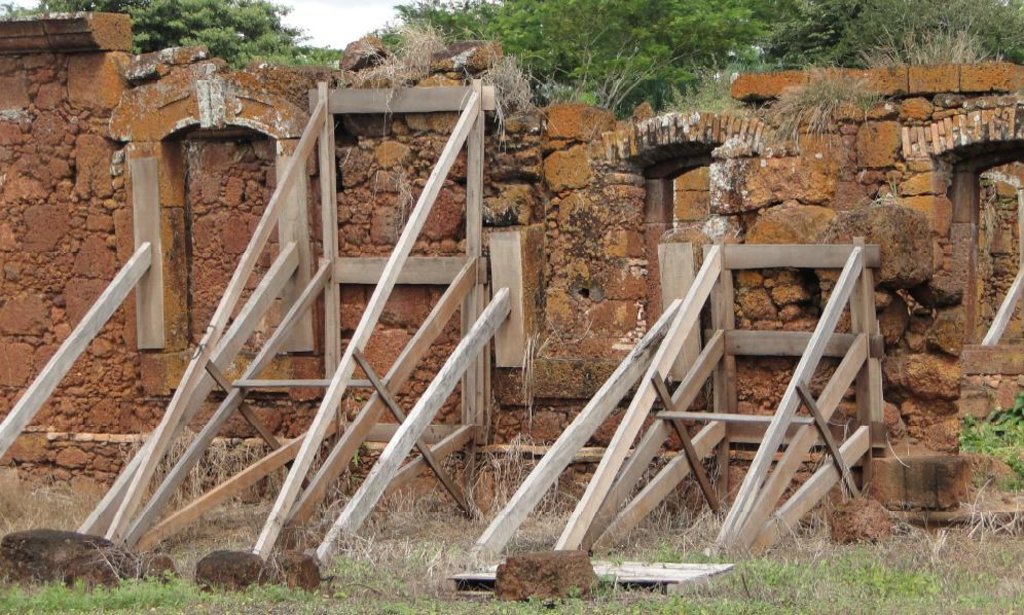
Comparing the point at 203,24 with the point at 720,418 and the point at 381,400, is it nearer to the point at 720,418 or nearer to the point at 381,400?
the point at 381,400

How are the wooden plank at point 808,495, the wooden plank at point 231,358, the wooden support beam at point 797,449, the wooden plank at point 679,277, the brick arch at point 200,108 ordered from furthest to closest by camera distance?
the brick arch at point 200,108 → the wooden plank at point 679,277 → the wooden plank at point 231,358 → the wooden plank at point 808,495 → the wooden support beam at point 797,449

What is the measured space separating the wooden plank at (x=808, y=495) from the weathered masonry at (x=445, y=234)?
168 mm

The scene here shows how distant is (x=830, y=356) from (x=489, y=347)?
7.54ft

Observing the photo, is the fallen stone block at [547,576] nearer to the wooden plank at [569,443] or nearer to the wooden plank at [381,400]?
the wooden plank at [569,443]

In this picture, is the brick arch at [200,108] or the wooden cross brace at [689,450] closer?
the wooden cross brace at [689,450]

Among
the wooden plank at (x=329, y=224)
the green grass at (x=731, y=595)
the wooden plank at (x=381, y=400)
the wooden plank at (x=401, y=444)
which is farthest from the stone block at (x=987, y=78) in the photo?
the wooden plank at (x=329, y=224)

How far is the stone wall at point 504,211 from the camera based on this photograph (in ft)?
35.4

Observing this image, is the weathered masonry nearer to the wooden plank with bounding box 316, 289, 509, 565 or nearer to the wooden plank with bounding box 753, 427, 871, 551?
the wooden plank with bounding box 753, 427, 871, 551

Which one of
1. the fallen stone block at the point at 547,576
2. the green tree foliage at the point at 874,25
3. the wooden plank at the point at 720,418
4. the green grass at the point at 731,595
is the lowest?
the green grass at the point at 731,595

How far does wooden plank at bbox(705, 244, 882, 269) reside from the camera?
10461 millimetres

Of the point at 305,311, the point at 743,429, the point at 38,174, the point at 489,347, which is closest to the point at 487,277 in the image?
the point at 489,347

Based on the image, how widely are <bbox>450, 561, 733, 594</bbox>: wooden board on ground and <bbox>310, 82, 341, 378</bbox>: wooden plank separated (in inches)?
128

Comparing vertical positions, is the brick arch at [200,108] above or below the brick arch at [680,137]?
above

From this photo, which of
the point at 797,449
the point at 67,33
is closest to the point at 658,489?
the point at 797,449
